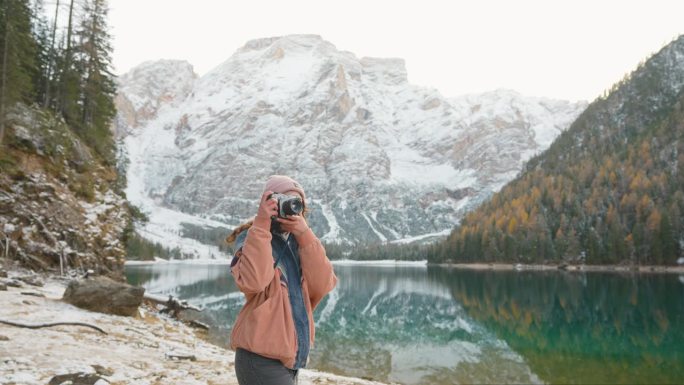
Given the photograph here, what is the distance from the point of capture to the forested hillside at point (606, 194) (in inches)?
3856

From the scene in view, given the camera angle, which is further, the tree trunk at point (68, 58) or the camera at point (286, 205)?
the tree trunk at point (68, 58)

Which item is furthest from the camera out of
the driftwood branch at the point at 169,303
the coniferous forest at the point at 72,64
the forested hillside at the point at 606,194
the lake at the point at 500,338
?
the forested hillside at the point at 606,194

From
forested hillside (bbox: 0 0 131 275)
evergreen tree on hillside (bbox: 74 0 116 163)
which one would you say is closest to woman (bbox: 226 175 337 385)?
forested hillside (bbox: 0 0 131 275)

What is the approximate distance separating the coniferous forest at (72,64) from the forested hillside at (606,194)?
100m

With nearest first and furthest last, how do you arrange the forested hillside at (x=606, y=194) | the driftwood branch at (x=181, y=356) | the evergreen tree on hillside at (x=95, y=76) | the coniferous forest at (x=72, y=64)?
1. the driftwood branch at (x=181, y=356)
2. the coniferous forest at (x=72, y=64)
3. the evergreen tree on hillside at (x=95, y=76)
4. the forested hillside at (x=606, y=194)

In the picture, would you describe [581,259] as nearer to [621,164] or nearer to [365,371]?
[621,164]

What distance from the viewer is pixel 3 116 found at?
65.7 feet

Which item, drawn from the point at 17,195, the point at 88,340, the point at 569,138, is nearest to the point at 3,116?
the point at 17,195

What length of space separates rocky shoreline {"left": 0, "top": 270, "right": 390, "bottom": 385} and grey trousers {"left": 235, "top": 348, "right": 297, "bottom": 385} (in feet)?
13.7

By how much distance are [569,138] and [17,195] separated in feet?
610

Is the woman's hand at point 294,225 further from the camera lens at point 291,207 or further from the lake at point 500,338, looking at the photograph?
the lake at point 500,338

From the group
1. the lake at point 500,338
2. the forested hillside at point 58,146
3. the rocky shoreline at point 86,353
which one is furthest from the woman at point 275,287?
the forested hillside at point 58,146

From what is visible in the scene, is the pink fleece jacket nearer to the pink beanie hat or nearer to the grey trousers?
the grey trousers

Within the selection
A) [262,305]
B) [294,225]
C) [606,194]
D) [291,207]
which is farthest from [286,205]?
[606,194]
